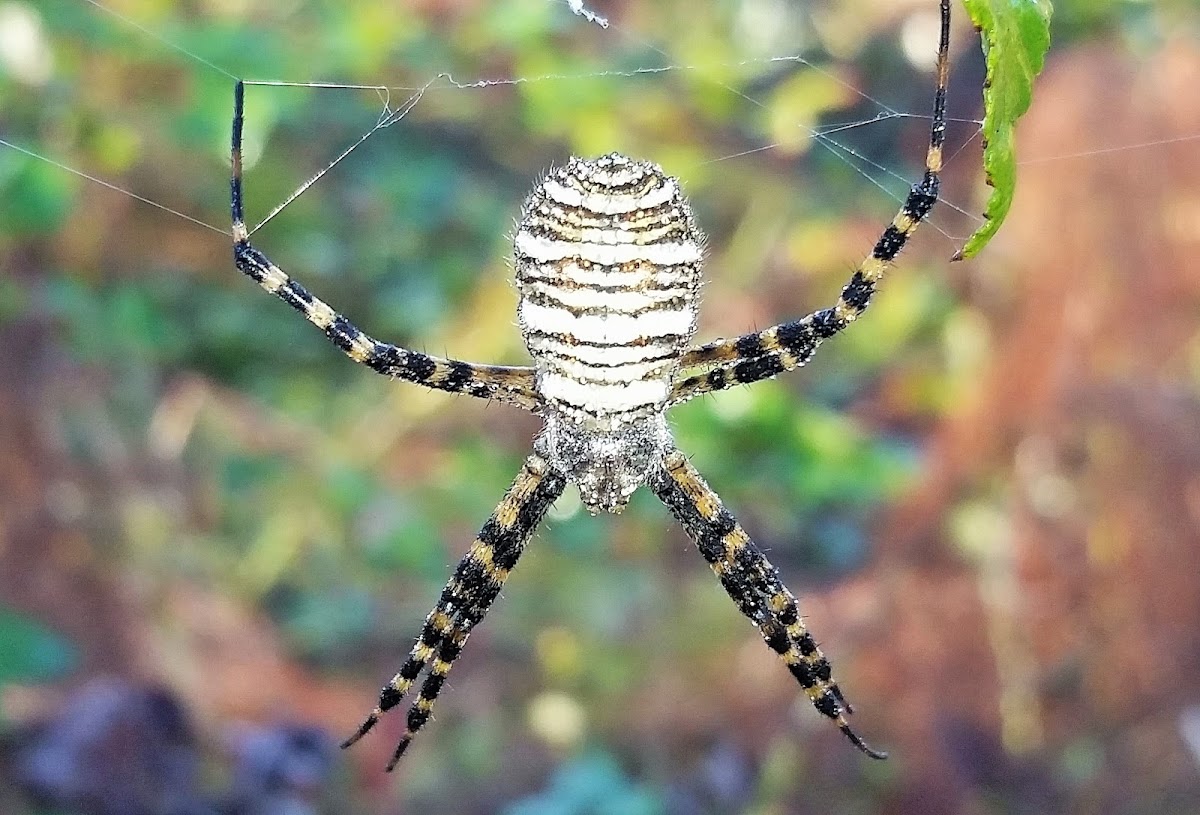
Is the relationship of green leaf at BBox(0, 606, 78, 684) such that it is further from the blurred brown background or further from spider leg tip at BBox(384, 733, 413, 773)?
spider leg tip at BBox(384, 733, 413, 773)

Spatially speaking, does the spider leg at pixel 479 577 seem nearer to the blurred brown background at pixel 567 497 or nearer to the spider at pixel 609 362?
the spider at pixel 609 362

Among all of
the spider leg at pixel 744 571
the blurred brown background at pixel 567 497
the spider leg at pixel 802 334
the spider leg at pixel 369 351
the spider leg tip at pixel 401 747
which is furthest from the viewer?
the blurred brown background at pixel 567 497

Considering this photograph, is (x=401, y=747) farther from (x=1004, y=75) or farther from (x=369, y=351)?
(x=1004, y=75)

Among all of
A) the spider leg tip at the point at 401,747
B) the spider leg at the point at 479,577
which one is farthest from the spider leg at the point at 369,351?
the spider leg tip at the point at 401,747

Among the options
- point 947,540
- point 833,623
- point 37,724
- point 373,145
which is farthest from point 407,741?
point 373,145

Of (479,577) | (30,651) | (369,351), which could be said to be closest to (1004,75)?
(369,351)

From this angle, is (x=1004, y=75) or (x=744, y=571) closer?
(x=1004, y=75)
